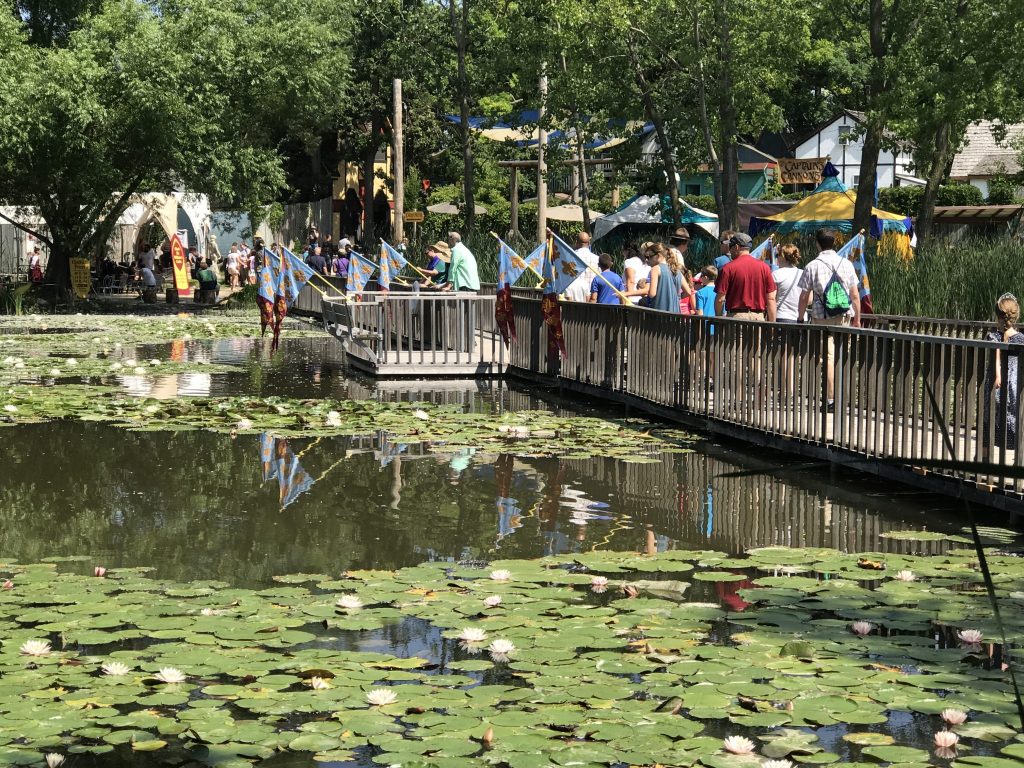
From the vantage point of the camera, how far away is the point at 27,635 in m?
6.22

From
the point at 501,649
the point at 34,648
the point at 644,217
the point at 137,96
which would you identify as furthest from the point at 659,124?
the point at 34,648

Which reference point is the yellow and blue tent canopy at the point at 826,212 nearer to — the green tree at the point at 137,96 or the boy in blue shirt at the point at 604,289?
the green tree at the point at 137,96

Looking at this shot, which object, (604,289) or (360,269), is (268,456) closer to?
(604,289)

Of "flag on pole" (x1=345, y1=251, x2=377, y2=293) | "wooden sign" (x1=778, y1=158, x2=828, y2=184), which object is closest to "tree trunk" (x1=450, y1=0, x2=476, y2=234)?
"wooden sign" (x1=778, y1=158, x2=828, y2=184)

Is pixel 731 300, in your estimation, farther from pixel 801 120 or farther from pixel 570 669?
pixel 801 120

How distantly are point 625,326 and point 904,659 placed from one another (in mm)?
9887

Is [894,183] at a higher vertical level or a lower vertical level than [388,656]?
higher

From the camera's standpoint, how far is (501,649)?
580 cm

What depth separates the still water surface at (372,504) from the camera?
330 inches

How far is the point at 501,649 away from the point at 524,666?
0.38 feet

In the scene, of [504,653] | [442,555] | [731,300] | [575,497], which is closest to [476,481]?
[575,497]

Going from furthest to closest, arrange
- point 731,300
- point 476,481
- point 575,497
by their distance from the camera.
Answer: point 731,300 → point 476,481 → point 575,497

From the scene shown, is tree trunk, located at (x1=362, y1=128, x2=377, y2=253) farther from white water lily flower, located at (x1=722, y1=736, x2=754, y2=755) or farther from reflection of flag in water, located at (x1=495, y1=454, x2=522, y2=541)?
white water lily flower, located at (x1=722, y1=736, x2=754, y2=755)

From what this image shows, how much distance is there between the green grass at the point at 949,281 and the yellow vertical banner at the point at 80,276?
25248 millimetres
